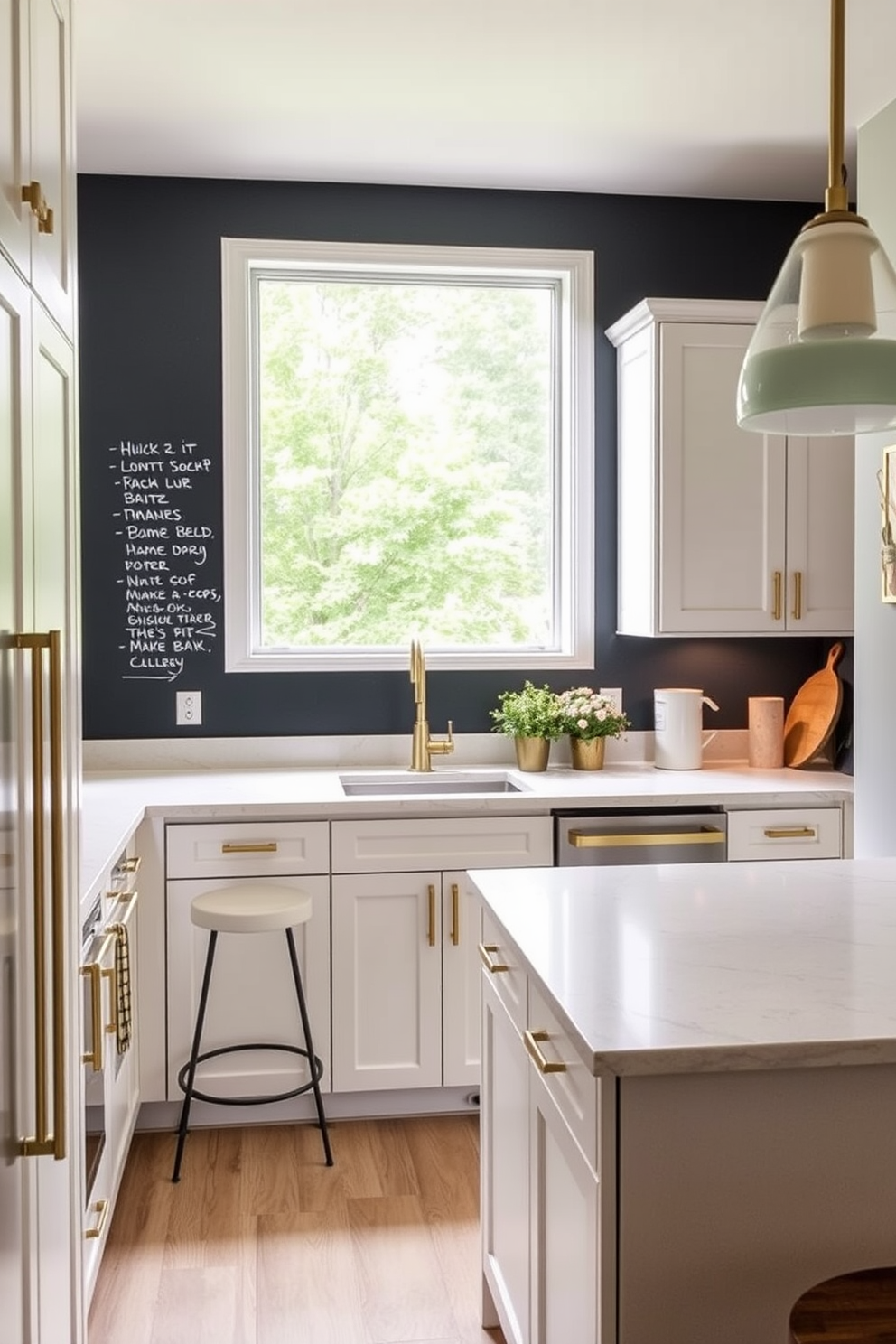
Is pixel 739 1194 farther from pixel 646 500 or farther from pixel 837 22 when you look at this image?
pixel 646 500

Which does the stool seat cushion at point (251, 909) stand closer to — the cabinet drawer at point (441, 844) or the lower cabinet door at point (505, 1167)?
the cabinet drawer at point (441, 844)

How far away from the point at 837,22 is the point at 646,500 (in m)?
2.27

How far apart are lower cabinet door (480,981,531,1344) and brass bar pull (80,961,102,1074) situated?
0.69 meters

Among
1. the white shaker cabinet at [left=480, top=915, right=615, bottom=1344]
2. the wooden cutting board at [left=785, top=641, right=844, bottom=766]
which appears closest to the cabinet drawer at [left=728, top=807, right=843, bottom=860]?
the wooden cutting board at [left=785, top=641, right=844, bottom=766]

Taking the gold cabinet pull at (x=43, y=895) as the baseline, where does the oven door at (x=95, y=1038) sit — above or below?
below

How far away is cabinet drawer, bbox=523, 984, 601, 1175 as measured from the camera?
1.51m

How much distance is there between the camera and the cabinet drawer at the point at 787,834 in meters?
3.53

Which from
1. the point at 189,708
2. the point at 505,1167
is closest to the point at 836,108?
the point at 505,1167

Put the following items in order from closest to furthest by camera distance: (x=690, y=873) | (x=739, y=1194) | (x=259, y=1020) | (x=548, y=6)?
(x=739, y=1194), (x=690, y=873), (x=548, y=6), (x=259, y=1020)

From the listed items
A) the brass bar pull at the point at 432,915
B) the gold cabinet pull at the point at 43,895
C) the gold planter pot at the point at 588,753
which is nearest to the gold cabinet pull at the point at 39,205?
the gold cabinet pull at the point at 43,895

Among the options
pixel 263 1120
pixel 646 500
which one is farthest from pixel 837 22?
pixel 263 1120

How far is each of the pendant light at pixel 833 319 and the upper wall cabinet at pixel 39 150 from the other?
93cm

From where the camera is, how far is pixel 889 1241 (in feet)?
4.99

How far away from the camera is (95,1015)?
2.25m
